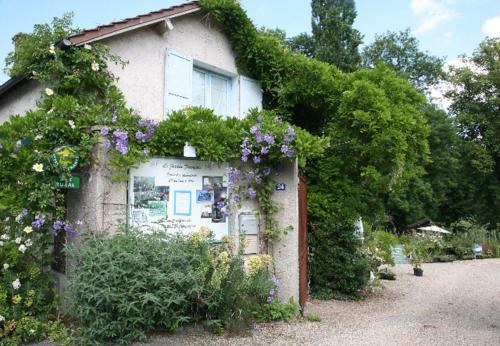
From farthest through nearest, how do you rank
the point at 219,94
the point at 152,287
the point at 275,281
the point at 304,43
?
1. the point at 304,43
2. the point at 219,94
3. the point at 275,281
4. the point at 152,287

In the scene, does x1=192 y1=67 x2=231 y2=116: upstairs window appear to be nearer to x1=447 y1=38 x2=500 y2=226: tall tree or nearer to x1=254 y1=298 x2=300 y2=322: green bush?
x1=254 y1=298 x2=300 y2=322: green bush

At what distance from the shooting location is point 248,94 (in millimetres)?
10242

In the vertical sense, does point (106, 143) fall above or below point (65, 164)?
above

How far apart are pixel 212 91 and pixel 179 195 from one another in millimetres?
3666

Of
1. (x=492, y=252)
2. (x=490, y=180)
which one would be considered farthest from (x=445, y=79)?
(x=492, y=252)

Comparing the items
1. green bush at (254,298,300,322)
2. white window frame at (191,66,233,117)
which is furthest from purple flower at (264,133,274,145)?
white window frame at (191,66,233,117)

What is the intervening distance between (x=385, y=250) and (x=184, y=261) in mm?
7401

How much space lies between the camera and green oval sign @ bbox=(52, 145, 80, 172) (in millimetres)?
5750

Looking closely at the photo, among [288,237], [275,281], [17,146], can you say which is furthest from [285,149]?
[17,146]

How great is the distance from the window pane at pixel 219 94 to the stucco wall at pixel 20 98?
3.53 m

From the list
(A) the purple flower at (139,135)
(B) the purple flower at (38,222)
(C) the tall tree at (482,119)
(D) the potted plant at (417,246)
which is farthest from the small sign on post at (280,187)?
(C) the tall tree at (482,119)

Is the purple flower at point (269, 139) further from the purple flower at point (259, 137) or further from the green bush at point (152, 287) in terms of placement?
the green bush at point (152, 287)

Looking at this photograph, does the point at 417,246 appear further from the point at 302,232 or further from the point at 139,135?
the point at 139,135

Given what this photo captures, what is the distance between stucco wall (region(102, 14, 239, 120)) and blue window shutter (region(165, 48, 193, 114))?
96 mm
